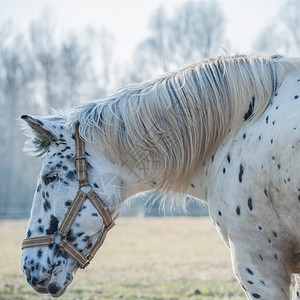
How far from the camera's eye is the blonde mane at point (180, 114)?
122 inches

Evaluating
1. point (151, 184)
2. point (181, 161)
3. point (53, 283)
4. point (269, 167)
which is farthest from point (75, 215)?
point (269, 167)

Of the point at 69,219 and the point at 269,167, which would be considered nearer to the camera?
the point at 269,167

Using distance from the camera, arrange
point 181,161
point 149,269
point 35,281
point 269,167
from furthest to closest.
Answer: point 149,269 → point 181,161 → point 35,281 → point 269,167

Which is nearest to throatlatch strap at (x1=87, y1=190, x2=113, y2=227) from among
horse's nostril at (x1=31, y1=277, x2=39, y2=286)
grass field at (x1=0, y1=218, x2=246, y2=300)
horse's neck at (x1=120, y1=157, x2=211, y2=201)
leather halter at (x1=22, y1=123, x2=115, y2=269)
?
leather halter at (x1=22, y1=123, x2=115, y2=269)

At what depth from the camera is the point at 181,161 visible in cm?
330

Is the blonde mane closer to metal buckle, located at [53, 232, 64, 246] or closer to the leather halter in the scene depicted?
the leather halter

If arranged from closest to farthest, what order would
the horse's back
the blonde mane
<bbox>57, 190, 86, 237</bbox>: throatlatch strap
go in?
the horse's back → the blonde mane → <bbox>57, 190, 86, 237</bbox>: throatlatch strap

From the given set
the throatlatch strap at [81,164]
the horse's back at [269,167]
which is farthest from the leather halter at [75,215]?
the horse's back at [269,167]

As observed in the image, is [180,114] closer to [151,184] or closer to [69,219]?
[151,184]

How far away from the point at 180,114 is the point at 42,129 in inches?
35.6

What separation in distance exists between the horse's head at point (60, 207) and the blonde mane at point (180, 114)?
0.14 metres

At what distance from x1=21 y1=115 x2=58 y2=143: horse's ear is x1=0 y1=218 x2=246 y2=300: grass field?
141 cm

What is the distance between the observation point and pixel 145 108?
3299 mm

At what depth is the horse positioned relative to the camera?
2.82 metres
